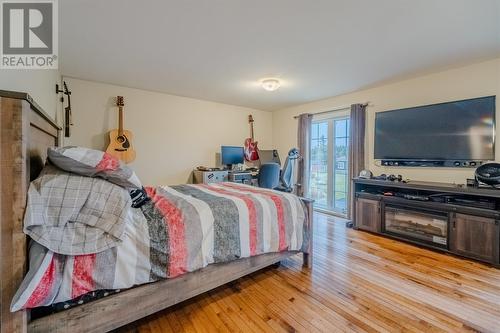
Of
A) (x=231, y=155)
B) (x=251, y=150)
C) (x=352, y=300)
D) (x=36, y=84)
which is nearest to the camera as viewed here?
(x=352, y=300)

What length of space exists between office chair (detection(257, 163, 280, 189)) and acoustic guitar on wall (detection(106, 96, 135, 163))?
214cm

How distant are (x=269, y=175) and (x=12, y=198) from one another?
3.16 m

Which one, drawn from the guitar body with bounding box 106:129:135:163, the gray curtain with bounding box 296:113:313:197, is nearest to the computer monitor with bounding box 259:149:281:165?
the gray curtain with bounding box 296:113:313:197

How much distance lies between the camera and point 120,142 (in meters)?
3.50

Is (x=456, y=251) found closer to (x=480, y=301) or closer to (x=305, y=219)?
(x=480, y=301)

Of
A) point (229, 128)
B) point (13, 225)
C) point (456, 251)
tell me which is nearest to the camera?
point (13, 225)

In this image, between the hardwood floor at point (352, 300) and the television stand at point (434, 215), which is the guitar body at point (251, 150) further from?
the hardwood floor at point (352, 300)

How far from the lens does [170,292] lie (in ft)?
4.76

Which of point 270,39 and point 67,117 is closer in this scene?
point 270,39

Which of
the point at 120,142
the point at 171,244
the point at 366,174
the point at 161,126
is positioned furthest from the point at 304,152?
the point at 171,244

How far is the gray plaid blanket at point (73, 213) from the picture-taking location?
3.38ft

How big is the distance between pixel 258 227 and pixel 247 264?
32 centimetres

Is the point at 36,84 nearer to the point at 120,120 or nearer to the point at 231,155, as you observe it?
the point at 120,120

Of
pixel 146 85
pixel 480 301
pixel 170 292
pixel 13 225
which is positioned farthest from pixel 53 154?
pixel 480 301
